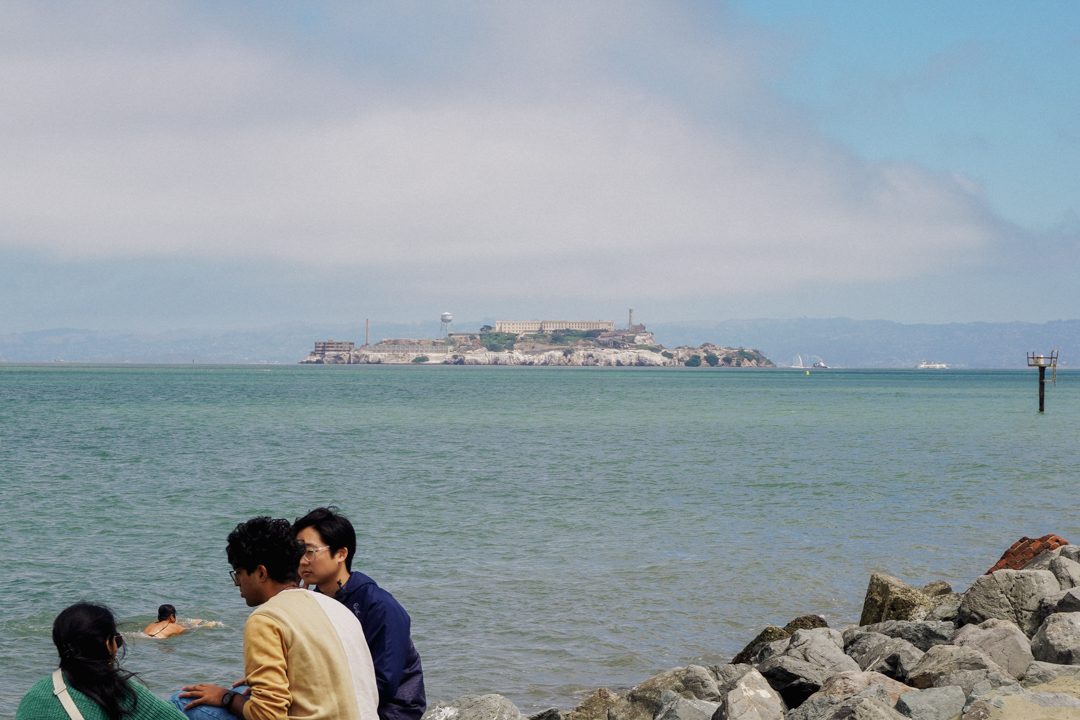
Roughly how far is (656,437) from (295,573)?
4128 cm

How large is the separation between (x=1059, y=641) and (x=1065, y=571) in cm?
312

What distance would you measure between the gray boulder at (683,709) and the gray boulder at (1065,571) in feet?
15.8

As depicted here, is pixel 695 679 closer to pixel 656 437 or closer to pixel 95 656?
pixel 95 656

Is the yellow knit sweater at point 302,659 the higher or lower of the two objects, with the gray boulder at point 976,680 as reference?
higher

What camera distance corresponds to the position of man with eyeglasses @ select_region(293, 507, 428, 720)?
14.5 feet

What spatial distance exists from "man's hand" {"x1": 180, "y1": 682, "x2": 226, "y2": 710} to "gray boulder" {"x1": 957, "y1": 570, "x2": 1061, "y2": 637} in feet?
26.0

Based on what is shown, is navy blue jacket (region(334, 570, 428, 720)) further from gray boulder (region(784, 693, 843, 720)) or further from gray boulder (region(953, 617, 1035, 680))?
gray boulder (region(953, 617, 1035, 680))

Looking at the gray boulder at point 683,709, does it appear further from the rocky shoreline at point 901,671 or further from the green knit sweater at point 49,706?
the green knit sweater at point 49,706

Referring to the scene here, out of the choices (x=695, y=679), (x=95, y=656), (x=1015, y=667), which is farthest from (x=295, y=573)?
(x=1015, y=667)

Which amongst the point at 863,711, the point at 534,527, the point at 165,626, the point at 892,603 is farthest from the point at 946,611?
the point at 534,527

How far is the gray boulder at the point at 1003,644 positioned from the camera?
7859 mm

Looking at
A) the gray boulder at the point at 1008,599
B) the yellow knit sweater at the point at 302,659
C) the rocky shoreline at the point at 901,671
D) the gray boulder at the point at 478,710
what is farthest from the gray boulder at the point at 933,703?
the yellow knit sweater at the point at 302,659

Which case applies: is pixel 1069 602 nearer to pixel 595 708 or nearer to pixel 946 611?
pixel 946 611

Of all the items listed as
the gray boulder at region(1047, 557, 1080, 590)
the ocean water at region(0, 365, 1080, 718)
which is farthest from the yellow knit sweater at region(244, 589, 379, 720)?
the gray boulder at region(1047, 557, 1080, 590)
